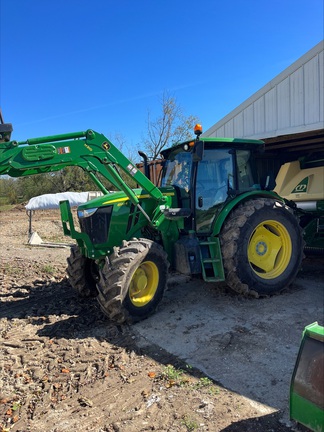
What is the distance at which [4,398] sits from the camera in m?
3.10

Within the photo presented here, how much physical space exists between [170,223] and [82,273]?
5.03 feet

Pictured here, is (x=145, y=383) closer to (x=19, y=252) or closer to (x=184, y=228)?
(x=184, y=228)

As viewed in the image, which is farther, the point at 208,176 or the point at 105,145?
the point at 208,176

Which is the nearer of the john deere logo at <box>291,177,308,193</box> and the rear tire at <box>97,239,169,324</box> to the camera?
the rear tire at <box>97,239,169,324</box>

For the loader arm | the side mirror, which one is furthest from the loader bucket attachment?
the loader arm

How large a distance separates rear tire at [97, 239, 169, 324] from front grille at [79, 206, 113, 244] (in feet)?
1.66

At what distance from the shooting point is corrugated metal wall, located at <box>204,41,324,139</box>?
23.0ft

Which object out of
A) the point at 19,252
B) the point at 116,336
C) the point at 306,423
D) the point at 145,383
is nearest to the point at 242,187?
the point at 116,336

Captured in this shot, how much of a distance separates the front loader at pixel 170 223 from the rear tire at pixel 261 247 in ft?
0.05

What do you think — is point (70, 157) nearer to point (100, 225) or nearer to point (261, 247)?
point (100, 225)

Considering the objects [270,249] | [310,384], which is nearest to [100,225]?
[270,249]

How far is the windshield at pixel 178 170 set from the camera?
17.9 feet

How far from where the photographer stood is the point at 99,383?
10.9 feet

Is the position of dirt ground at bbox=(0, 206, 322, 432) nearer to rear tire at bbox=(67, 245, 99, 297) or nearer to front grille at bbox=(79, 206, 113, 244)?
rear tire at bbox=(67, 245, 99, 297)
